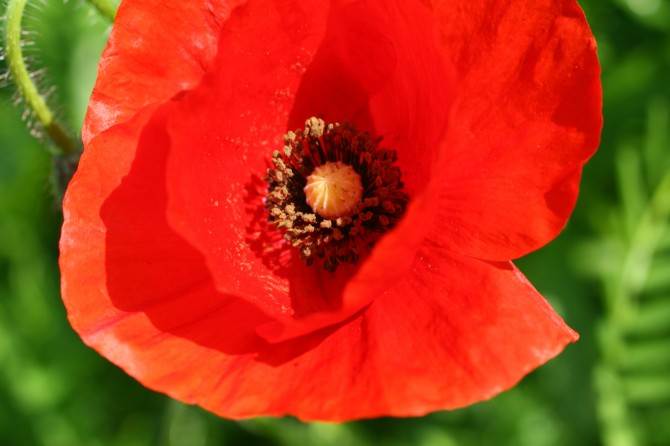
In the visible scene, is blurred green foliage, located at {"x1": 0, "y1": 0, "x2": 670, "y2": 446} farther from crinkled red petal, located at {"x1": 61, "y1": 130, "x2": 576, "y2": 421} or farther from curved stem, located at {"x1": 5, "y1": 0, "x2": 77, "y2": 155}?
crinkled red petal, located at {"x1": 61, "y1": 130, "x2": 576, "y2": 421}

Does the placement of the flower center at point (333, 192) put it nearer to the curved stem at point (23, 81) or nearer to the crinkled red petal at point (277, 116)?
A: the crinkled red petal at point (277, 116)

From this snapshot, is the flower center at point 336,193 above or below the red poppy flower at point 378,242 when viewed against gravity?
below

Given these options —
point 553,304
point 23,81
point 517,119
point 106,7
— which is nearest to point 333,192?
point 517,119

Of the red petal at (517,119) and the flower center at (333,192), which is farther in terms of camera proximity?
the flower center at (333,192)

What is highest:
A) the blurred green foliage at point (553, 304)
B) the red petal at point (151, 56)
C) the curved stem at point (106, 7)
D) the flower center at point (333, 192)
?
the curved stem at point (106, 7)

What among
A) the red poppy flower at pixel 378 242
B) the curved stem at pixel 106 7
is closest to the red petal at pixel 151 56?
the red poppy flower at pixel 378 242

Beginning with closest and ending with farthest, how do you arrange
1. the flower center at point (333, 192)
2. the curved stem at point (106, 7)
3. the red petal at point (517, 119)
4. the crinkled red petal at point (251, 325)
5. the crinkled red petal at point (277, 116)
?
the crinkled red petal at point (251, 325) → the red petal at point (517, 119) → the crinkled red petal at point (277, 116) → the curved stem at point (106, 7) → the flower center at point (333, 192)

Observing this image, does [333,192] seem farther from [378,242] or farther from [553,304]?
[553,304]

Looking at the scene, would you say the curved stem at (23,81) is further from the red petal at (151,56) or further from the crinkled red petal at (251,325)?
the crinkled red petal at (251,325)

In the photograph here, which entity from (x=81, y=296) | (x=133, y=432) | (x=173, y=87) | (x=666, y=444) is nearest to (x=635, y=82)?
(x=666, y=444)

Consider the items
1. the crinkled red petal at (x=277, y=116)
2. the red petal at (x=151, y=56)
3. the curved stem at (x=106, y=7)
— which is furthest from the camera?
the curved stem at (x=106, y=7)
